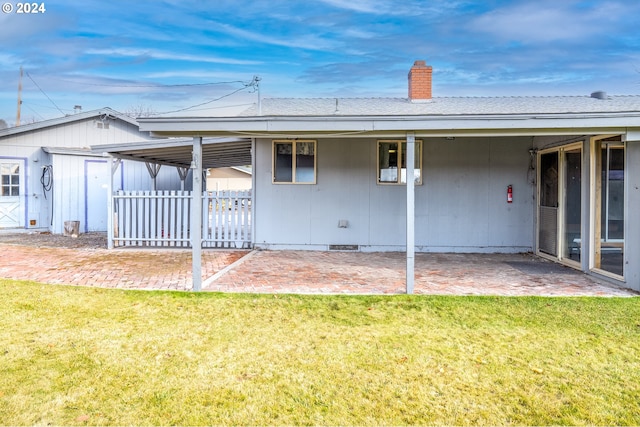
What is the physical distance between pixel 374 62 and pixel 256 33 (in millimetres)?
5027

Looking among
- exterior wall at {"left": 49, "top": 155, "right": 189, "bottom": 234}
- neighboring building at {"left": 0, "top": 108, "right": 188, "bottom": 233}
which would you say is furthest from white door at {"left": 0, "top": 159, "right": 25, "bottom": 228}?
exterior wall at {"left": 49, "top": 155, "right": 189, "bottom": 234}

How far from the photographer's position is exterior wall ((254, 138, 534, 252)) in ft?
32.5

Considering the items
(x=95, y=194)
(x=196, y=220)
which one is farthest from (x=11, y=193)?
(x=196, y=220)

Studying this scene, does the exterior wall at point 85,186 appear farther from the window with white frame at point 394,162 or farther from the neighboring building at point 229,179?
the neighboring building at point 229,179

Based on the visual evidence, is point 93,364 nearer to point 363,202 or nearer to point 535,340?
point 535,340

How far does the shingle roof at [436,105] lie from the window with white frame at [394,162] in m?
0.85

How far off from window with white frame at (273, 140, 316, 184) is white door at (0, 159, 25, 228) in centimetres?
923

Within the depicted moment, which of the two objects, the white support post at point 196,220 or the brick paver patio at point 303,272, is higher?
the white support post at point 196,220

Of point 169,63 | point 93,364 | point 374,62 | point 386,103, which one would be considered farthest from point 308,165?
point 169,63

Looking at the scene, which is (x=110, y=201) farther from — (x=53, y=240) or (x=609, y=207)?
(x=609, y=207)

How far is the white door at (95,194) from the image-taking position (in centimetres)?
1380

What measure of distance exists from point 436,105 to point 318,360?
357 inches

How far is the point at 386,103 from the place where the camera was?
39.3 feet

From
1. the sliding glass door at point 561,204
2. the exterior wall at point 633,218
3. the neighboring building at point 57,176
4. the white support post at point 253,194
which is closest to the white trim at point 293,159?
the white support post at point 253,194
